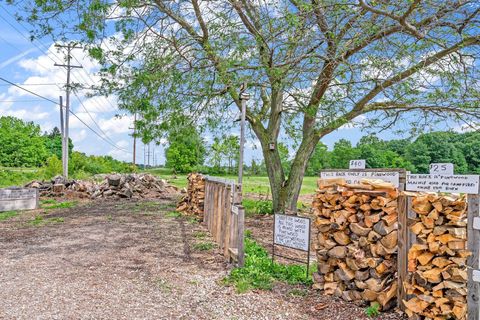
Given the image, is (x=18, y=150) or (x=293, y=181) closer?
(x=293, y=181)

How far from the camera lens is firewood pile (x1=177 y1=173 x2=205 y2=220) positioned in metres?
10.9

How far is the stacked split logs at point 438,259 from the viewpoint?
3.45 m

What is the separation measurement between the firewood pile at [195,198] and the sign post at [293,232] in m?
5.39

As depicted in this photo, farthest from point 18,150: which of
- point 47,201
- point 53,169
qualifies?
point 47,201

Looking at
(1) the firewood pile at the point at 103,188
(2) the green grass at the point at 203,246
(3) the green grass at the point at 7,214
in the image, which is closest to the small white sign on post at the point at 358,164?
(2) the green grass at the point at 203,246

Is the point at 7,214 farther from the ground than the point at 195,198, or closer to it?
closer to it

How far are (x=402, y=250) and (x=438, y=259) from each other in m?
0.43

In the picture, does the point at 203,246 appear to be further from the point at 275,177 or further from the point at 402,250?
the point at 275,177

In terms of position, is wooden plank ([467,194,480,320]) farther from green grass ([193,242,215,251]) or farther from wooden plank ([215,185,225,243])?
green grass ([193,242,215,251])

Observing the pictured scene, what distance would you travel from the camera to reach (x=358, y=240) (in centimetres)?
439

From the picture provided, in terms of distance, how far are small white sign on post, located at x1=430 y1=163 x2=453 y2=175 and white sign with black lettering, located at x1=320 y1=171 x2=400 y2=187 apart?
41 cm

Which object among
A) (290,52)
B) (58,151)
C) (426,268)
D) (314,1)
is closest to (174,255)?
(426,268)

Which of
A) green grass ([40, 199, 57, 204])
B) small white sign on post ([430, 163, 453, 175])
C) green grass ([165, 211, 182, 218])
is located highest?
small white sign on post ([430, 163, 453, 175])

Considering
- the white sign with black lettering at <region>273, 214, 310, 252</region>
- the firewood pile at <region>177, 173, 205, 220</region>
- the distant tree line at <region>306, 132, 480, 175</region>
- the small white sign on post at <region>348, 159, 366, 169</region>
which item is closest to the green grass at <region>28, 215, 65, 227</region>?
the firewood pile at <region>177, 173, 205, 220</region>
